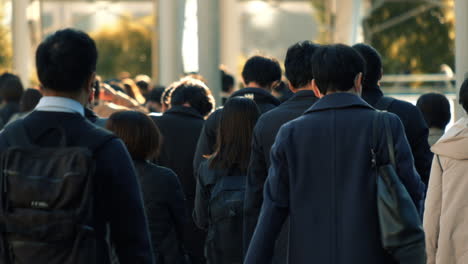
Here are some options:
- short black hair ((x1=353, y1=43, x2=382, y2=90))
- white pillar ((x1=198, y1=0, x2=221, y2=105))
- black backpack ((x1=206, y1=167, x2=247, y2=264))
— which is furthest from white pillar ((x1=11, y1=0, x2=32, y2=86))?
short black hair ((x1=353, y1=43, x2=382, y2=90))

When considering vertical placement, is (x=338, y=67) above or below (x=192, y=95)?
above

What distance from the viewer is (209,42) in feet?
37.5

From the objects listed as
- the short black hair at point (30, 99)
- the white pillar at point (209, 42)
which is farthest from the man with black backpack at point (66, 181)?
the white pillar at point (209, 42)

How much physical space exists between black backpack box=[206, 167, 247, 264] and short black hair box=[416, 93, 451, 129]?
75.5 inches

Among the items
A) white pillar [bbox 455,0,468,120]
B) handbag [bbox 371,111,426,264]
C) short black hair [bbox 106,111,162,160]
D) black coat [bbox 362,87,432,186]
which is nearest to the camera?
handbag [bbox 371,111,426,264]

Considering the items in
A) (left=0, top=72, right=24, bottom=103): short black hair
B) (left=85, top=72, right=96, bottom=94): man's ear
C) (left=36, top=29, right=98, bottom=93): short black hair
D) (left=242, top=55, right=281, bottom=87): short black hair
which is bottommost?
(left=0, top=72, right=24, bottom=103): short black hair

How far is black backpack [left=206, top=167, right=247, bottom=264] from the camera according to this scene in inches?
238

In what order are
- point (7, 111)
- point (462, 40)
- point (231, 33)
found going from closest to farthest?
1. point (462, 40)
2. point (7, 111)
3. point (231, 33)

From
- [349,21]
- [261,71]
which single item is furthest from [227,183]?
[349,21]

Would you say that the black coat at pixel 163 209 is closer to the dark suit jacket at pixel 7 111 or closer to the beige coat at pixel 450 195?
the beige coat at pixel 450 195

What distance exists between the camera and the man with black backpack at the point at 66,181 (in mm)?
3510

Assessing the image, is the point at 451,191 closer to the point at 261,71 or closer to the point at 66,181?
the point at 261,71

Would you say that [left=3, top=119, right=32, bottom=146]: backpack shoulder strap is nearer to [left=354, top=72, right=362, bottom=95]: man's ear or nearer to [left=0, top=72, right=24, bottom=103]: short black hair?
[left=354, top=72, right=362, bottom=95]: man's ear

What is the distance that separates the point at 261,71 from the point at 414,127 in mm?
1668
